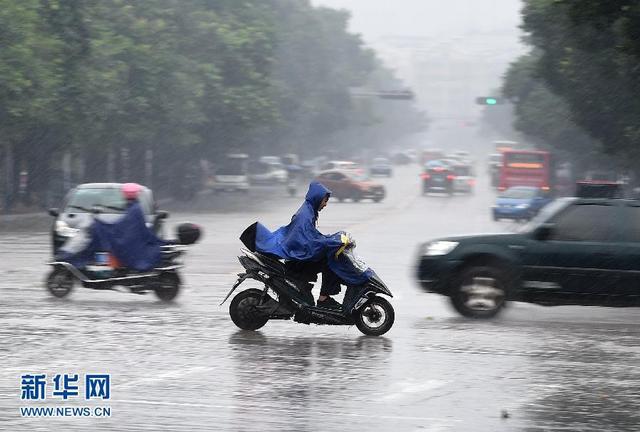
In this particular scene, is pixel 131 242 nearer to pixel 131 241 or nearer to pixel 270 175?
pixel 131 241

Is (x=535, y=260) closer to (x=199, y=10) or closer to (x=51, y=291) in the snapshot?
(x=51, y=291)

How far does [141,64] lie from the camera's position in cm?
6059

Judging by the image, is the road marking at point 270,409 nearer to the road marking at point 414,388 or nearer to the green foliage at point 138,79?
the road marking at point 414,388

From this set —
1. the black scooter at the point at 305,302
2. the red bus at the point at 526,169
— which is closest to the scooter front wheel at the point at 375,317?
the black scooter at the point at 305,302

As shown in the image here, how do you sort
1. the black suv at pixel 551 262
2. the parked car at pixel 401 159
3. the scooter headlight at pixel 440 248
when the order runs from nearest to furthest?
the black suv at pixel 551 262
the scooter headlight at pixel 440 248
the parked car at pixel 401 159

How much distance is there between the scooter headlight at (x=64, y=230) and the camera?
68.3 feet

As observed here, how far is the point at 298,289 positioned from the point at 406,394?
12.5ft

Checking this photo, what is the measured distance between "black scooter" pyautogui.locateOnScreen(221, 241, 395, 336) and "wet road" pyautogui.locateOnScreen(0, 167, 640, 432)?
0.67ft

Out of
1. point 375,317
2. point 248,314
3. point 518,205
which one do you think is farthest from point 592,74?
point 248,314

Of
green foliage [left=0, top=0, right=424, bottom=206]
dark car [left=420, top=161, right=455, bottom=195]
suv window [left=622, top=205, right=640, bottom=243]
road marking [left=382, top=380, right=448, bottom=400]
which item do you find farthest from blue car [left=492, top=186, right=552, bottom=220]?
road marking [left=382, top=380, right=448, bottom=400]

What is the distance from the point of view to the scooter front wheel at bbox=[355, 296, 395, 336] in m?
14.0

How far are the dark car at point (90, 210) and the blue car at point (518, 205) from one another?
30.4 m

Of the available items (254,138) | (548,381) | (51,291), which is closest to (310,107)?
(254,138)

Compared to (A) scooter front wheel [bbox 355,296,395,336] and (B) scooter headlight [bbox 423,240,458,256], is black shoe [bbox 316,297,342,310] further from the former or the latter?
(B) scooter headlight [bbox 423,240,458,256]
